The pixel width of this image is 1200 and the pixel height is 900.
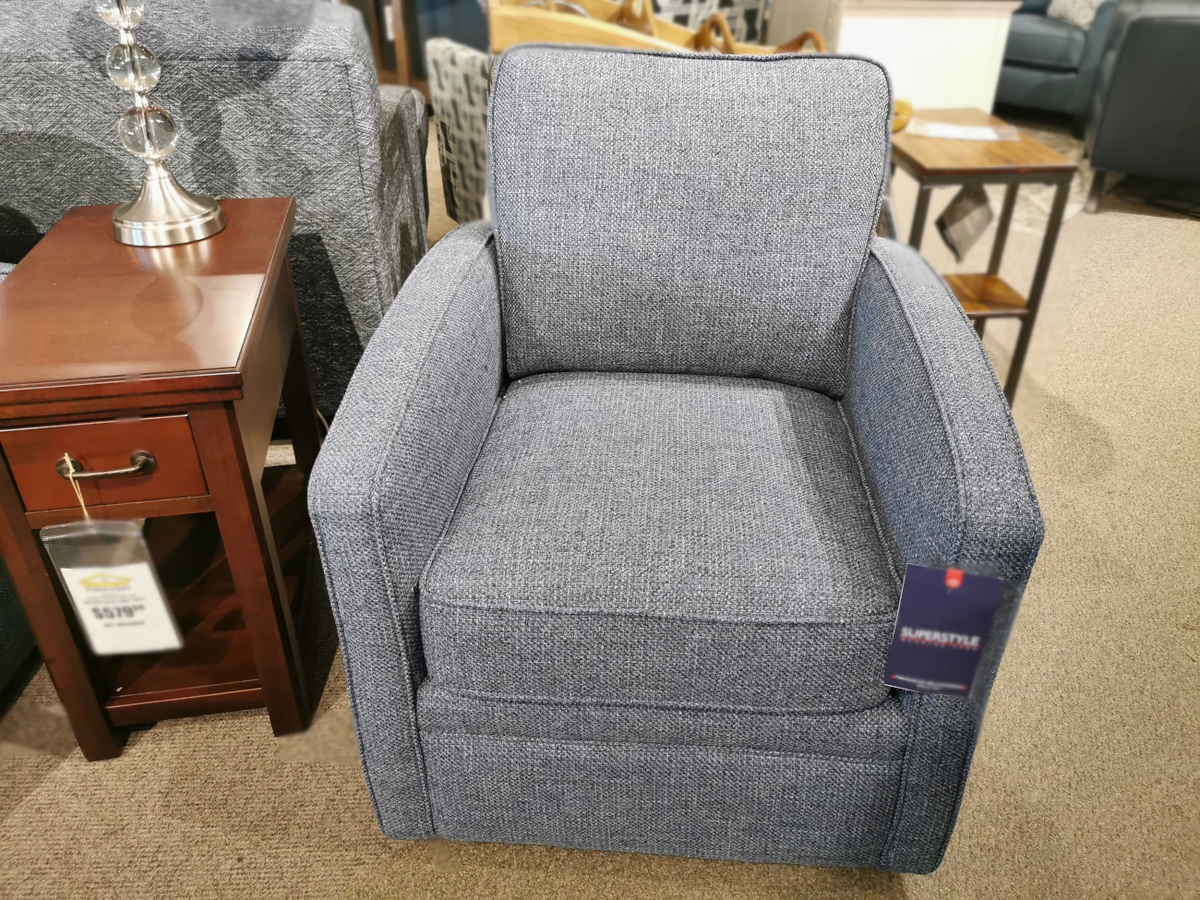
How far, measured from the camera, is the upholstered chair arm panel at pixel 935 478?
86cm

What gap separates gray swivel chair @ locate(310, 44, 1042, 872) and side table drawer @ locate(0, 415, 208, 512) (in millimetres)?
199

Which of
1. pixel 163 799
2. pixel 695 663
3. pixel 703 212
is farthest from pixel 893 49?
pixel 163 799

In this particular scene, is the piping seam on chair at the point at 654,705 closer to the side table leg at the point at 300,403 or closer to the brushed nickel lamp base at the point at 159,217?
the side table leg at the point at 300,403

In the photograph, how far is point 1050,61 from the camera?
12.0ft

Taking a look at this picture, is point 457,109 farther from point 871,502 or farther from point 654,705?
point 654,705

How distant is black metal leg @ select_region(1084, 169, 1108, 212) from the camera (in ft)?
9.62

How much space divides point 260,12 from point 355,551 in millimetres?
918

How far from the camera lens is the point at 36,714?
1.30 m

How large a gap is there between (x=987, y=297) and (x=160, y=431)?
5.31 ft

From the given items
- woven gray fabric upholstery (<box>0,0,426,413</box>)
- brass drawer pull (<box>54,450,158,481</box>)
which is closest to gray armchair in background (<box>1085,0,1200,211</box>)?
woven gray fabric upholstery (<box>0,0,426,413</box>)

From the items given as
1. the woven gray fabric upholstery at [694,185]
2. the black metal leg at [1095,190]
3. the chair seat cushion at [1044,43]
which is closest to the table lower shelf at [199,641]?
the woven gray fabric upholstery at [694,185]

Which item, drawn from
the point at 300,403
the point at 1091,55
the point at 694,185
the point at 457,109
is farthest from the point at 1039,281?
the point at 1091,55

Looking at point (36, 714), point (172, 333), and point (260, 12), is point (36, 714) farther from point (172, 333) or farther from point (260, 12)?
point (260, 12)

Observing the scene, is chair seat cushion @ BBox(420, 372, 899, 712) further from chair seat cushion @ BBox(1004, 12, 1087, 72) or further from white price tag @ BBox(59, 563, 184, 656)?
chair seat cushion @ BBox(1004, 12, 1087, 72)
